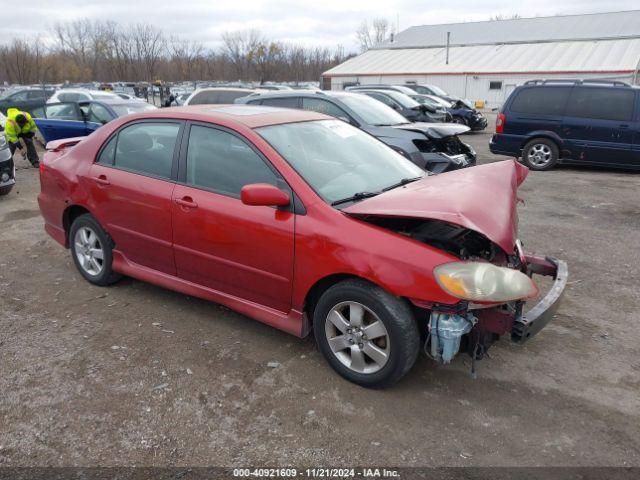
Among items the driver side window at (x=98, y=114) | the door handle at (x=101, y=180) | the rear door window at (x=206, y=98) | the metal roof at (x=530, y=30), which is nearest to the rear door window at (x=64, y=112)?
the driver side window at (x=98, y=114)

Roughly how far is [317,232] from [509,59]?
136 ft

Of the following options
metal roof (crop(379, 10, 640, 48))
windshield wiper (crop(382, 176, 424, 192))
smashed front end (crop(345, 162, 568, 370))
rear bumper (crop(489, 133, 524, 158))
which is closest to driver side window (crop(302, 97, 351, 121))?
rear bumper (crop(489, 133, 524, 158))

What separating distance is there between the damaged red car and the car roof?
0.05 feet

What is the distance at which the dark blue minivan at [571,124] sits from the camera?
9.84 m

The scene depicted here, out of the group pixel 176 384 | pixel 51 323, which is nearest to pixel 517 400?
pixel 176 384

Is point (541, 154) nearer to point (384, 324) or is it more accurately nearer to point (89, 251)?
point (384, 324)

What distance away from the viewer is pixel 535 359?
3.49 metres

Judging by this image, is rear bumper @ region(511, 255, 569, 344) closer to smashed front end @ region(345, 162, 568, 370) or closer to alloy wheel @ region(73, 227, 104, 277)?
smashed front end @ region(345, 162, 568, 370)

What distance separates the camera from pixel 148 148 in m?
4.11

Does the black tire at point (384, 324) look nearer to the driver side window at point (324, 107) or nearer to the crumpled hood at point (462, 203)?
the crumpled hood at point (462, 203)

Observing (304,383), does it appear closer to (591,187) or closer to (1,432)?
(1,432)

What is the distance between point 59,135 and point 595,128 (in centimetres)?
1152

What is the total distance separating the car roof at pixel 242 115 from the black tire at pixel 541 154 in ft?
25.8

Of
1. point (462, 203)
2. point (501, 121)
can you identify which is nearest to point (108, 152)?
point (462, 203)
